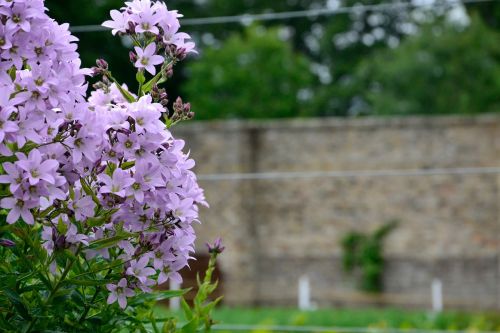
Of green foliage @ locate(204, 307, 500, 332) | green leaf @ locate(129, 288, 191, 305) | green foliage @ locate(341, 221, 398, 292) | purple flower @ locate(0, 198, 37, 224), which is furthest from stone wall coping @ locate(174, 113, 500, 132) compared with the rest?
purple flower @ locate(0, 198, 37, 224)

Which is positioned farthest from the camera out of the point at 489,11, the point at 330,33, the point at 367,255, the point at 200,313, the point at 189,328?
the point at 330,33

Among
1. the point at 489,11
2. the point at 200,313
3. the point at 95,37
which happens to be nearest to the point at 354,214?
the point at 95,37

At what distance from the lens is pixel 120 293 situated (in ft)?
5.29

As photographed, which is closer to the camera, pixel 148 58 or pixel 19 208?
pixel 19 208

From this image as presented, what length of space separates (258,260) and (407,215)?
1.85 m

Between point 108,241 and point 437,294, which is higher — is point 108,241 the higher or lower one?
the lower one

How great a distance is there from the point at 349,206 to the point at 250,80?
31.2 ft

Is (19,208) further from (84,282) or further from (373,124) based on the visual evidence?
(373,124)

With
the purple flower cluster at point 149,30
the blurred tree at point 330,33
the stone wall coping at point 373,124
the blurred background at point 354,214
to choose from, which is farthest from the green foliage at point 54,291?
the blurred tree at point 330,33

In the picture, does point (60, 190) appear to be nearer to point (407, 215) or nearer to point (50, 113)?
point (50, 113)

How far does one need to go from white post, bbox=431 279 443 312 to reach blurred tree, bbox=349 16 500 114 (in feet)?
23.6

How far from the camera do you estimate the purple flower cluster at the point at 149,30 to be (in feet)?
5.44

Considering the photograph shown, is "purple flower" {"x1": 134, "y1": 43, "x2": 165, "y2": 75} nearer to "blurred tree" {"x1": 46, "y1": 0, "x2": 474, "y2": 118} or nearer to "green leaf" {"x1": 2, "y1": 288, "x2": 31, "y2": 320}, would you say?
"green leaf" {"x1": 2, "y1": 288, "x2": 31, "y2": 320}

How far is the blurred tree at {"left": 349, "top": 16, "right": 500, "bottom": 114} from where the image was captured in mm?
19594
